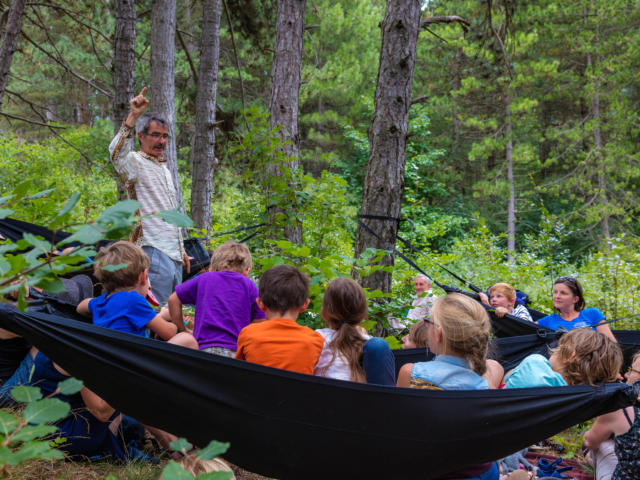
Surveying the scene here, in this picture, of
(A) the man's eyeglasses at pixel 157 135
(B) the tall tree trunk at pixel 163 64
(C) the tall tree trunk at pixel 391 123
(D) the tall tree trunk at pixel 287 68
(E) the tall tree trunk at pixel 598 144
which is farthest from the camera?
(E) the tall tree trunk at pixel 598 144

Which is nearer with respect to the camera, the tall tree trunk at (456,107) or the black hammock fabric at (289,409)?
the black hammock fabric at (289,409)

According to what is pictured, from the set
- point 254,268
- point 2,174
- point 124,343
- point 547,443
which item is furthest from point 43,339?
point 2,174

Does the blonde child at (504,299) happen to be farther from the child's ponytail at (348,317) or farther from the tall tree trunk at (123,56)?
the tall tree trunk at (123,56)

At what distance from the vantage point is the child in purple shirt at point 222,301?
2.21m

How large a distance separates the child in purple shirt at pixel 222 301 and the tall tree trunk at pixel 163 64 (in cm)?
295

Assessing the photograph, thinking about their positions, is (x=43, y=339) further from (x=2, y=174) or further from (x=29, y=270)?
(x=2, y=174)

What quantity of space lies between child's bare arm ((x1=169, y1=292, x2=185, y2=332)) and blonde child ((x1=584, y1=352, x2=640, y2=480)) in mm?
1901

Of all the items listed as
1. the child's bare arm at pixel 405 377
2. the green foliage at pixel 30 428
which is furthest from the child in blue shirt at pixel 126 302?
the green foliage at pixel 30 428

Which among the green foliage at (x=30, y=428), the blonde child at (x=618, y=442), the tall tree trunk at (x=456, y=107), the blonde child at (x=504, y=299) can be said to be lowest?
the blonde child at (x=618, y=442)

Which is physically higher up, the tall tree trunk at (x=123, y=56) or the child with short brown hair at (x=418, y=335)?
the tall tree trunk at (x=123, y=56)

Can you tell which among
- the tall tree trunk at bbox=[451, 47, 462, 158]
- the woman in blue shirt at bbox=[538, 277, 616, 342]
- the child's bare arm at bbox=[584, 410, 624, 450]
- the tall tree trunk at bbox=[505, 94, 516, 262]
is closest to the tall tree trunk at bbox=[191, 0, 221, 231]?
the woman in blue shirt at bbox=[538, 277, 616, 342]

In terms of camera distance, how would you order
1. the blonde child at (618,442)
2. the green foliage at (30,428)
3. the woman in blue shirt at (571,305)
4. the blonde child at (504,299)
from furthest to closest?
1. the blonde child at (504,299)
2. the woman in blue shirt at (571,305)
3. the blonde child at (618,442)
4. the green foliage at (30,428)

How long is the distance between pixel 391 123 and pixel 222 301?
1.81 metres

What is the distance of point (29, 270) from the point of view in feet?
2.58
